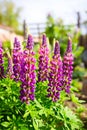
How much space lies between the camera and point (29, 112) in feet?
13.4

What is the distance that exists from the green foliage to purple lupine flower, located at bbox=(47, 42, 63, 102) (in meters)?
0.10

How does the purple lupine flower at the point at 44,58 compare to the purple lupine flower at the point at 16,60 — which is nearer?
the purple lupine flower at the point at 16,60

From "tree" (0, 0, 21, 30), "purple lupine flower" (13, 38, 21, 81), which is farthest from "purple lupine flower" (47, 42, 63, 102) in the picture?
"tree" (0, 0, 21, 30)

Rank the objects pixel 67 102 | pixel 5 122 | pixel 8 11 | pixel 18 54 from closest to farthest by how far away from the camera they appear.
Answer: pixel 5 122 → pixel 18 54 → pixel 67 102 → pixel 8 11

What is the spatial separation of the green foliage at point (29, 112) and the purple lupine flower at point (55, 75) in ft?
0.33

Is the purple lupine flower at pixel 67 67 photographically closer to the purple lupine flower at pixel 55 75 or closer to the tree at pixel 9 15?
the purple lupine flower at pixel 55 75

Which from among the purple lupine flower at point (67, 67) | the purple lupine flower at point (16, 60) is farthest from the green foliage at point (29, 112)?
the purple lupine flower at point (67, 67)

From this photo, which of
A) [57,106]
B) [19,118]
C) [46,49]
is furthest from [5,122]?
[46,49]

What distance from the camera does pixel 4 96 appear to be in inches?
175

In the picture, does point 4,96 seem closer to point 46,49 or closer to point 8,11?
point 46,49

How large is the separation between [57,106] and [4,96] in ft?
2.12

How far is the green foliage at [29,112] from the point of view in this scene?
4.16m

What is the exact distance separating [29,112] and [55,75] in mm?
601

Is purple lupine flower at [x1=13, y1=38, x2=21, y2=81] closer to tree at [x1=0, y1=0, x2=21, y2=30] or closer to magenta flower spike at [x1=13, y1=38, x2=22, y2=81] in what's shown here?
magenta flower spike at [x1=13, y1=38, x2=22, y2=81]
